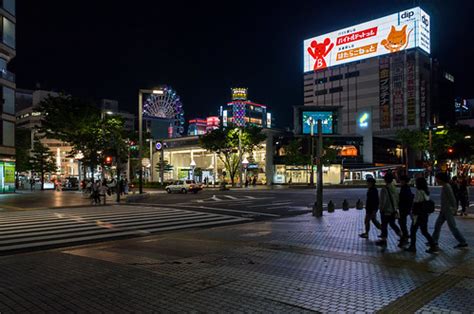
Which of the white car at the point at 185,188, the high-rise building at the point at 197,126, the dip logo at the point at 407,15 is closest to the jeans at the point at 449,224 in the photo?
the white car at the point at 185,188

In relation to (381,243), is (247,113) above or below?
above

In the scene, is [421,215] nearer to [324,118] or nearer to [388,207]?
[388,207]

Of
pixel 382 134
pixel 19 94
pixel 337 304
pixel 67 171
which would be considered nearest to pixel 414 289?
pixel 337 304

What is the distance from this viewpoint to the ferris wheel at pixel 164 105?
312 ft

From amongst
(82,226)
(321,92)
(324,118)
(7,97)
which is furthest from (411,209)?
(321,92)

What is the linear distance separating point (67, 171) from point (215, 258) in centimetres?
13815

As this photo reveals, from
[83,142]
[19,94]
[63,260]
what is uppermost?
[19,94]

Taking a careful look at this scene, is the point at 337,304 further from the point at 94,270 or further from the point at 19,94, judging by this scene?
the point at 19,94

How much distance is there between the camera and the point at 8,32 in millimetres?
39594

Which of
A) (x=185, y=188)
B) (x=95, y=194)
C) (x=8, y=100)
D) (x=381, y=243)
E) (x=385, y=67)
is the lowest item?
(x=185, y=188)

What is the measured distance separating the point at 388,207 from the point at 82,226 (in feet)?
34.3

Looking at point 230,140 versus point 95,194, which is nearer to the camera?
point 95,194

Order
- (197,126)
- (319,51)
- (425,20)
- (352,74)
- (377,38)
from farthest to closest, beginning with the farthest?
1. (197,126)
2. (319,51)
3. (352,74)
4. (377,38)
5. (425,20)

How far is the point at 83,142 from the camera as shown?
123 feet
